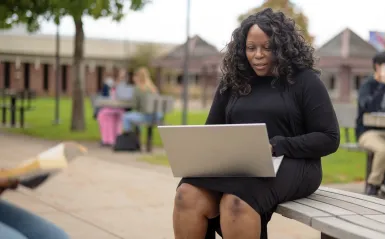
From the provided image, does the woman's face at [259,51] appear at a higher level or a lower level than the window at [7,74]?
higher

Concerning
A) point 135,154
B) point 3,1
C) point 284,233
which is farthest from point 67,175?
point 284,233

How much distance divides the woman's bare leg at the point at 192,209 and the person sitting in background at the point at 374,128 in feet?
12.8

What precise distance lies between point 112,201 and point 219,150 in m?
3.76

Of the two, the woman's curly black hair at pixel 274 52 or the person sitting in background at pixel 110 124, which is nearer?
the woman's curly black hair at pixel 274 52

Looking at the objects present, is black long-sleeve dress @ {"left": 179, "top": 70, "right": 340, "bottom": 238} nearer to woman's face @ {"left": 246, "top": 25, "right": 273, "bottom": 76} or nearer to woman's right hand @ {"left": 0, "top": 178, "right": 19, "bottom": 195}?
woman's face @ {"left": 246, "top": 25, "right": 273, "bottom": 76}

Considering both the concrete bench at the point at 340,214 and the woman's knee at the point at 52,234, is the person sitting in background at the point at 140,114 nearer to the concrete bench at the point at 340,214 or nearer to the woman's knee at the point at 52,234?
the concrete bench at the point at 340,214

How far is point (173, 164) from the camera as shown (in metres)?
3.75

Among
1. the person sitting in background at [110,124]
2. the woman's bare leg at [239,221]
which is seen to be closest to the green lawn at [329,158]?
the person sitting in background at [110,124]

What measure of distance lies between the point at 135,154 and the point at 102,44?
5295 centimetres

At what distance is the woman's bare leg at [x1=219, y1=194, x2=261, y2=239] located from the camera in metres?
3.47

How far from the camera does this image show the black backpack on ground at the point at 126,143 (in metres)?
12.4

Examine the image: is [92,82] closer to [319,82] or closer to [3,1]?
[3,1]

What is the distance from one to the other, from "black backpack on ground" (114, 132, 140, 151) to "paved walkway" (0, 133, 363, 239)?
1.54m

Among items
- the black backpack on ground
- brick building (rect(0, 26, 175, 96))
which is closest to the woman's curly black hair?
the black backpack on ground
